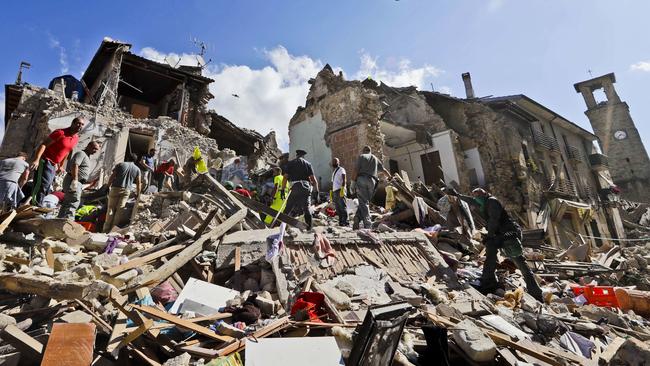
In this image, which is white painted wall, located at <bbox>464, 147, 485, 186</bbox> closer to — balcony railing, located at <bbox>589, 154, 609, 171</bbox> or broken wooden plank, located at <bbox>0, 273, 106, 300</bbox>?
balcony railing, located at <bbox>589, 154, 609, 171</bbox>

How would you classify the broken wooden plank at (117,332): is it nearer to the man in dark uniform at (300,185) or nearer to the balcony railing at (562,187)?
the man in dark uniform at (300,185)

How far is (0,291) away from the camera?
2762mm

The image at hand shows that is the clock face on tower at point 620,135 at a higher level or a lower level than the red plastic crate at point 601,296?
higher

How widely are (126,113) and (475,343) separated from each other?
16.4 meters

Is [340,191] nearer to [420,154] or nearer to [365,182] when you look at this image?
[365,182]

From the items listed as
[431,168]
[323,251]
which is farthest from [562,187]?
[323,251]

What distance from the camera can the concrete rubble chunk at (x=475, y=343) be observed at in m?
2.37

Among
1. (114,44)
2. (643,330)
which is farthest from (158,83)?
(643,330)

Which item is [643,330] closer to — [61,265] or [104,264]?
[104,264]

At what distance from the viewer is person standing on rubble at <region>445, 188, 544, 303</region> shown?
5.06 meters

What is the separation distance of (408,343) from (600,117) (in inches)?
1548

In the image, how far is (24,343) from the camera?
1.89 meters

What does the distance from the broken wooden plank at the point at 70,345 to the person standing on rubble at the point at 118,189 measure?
4.54 m

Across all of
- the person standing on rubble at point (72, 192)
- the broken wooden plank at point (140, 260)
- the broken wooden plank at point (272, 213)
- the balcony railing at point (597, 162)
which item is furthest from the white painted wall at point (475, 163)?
the person standing on rubble at point (72, 192)
